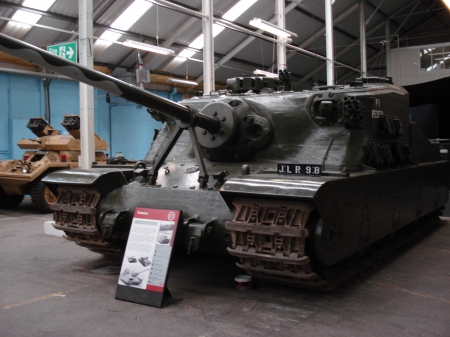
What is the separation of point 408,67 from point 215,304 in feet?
81.5

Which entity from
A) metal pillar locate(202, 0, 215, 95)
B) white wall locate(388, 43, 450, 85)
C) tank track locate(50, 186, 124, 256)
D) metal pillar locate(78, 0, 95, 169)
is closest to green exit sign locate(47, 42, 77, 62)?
metal pillar locate(78, 0, 95, 169)

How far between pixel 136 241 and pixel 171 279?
0.95m

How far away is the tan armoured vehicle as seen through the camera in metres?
11.9

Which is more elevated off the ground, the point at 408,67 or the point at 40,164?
the point at 408,67

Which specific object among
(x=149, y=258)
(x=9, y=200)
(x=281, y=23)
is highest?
(x=281, y=23)

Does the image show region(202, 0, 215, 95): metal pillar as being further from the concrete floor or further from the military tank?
the concrete floor

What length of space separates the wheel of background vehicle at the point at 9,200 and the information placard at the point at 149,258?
9.15 m

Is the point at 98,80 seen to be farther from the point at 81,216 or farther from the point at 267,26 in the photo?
the point at 267,26

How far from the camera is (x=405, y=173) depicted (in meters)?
6.45

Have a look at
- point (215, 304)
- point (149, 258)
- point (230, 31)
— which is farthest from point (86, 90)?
point (230, 31)

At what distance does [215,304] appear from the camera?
4.77 metres

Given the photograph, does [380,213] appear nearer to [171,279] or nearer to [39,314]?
[171,279]

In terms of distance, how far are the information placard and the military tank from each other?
8.2 inches

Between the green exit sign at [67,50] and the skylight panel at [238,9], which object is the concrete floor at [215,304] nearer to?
the green exit sign at [67,50]
